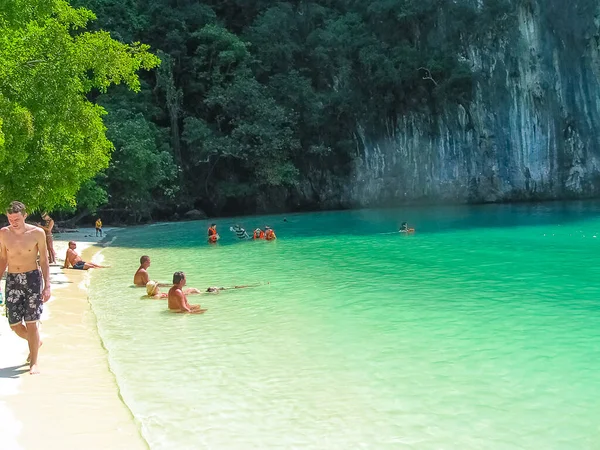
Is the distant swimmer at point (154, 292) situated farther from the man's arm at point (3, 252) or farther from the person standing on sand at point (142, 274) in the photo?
the man's arm at point (3, 252)

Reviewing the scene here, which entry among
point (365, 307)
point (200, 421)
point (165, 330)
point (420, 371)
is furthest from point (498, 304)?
point (200, 421)

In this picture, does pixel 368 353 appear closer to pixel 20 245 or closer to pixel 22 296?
pixel 22 296

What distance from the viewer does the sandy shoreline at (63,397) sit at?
4.93 meters

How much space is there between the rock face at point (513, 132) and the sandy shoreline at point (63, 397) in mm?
34662

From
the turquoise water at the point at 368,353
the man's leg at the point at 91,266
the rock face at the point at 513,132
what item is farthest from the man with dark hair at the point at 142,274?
the rock face at the point at 513,132

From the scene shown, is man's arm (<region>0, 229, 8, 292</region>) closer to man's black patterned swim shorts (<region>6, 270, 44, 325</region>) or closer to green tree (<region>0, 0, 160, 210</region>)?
man's black patterned swim shorts (<region>6, 270, 44, 325</region>)

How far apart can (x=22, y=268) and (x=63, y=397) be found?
134 centimetres

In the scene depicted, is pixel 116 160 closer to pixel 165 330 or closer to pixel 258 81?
pixel 258 81

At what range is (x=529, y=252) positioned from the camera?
17.3 m

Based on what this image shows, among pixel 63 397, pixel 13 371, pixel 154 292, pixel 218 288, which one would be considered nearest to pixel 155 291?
pixel 154 292

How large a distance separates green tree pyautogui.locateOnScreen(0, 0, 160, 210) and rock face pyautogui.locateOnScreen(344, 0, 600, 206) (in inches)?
1221

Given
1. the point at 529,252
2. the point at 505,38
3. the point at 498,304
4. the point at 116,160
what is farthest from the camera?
the point at 505,38

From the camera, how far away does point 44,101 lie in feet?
36.1

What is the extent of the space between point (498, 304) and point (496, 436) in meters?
5.49
